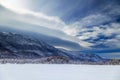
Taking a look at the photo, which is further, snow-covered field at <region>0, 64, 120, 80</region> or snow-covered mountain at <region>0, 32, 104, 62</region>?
snow-covered mountain at <region>0, 32, 104, 62</region>

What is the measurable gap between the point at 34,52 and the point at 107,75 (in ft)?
5.75

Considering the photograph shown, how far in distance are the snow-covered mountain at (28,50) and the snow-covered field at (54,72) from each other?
0.21 meters

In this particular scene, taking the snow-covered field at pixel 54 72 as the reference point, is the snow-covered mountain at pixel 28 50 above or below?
above

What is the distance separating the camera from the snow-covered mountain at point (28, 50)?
18.4 feet

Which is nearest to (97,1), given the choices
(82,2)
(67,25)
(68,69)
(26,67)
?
(82,2)

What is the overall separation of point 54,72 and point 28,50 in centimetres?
105

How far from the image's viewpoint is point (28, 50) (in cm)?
577

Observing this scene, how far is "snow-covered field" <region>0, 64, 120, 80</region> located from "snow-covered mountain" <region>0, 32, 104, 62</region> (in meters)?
0.21

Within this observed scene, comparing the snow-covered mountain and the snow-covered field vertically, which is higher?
the snow-covered mountain

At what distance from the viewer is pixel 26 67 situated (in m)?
5.58

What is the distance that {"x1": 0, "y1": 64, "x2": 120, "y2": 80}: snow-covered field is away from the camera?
15.1ft

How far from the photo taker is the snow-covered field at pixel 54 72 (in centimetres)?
462

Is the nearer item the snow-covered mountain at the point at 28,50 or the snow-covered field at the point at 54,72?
the snow-covered field at the point at 54,72

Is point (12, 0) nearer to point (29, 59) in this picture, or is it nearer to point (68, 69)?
point (29, 59)
